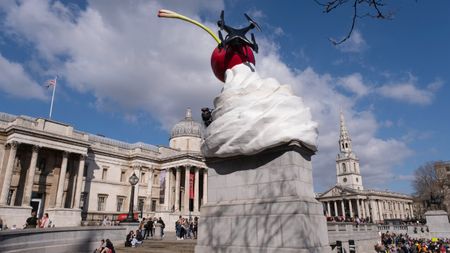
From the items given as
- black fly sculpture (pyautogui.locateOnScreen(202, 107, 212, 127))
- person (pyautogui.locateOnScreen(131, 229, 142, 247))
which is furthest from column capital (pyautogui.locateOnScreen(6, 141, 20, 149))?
black fly sculpture (pyautogui.locateOnScreen(202, 107, 212, 127))

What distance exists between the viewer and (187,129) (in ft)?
202

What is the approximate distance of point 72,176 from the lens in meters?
41.7

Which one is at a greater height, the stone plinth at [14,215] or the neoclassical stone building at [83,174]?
the neoclassical stone building at [83,174]

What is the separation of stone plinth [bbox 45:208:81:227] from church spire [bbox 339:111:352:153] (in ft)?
327

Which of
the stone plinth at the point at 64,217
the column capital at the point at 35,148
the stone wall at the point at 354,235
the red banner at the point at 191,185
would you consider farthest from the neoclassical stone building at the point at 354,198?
the column capital at the point at 35,148

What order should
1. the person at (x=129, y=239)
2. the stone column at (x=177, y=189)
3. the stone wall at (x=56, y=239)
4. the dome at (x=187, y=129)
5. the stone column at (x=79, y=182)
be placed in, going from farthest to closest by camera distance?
the dome at (x=187, y=129) → the stone column at (x=177, y=189) → the stone column at (x=79, y=182) → the person at (x=129, y=239) → the stone wall at (x=56, y=239)

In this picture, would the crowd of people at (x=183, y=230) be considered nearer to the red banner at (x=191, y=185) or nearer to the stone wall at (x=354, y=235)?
the stone wall at (x=354, y=235)

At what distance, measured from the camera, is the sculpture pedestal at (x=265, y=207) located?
7.52 metres

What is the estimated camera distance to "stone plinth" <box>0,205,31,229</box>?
3188 cm

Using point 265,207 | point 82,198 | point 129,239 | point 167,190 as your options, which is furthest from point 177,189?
point 265,207

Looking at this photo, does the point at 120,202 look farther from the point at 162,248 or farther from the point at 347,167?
the point at 347,167

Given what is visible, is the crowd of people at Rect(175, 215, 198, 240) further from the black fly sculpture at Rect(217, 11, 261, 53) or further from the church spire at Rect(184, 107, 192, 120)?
the church spire at Rect(184, 107, 192, 120)

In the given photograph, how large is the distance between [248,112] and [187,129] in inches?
2085

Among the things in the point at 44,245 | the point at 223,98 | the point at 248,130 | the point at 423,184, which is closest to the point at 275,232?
the point at 248,130
